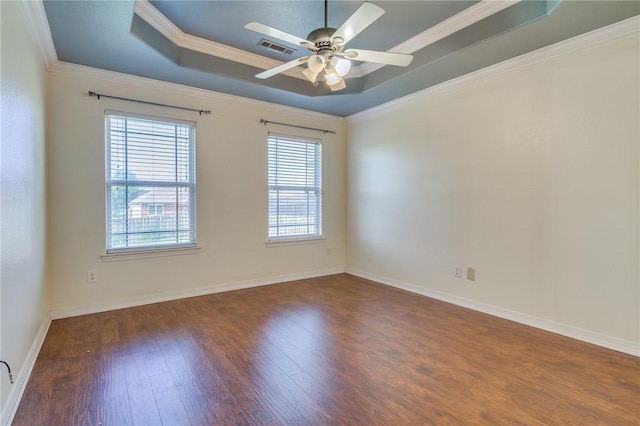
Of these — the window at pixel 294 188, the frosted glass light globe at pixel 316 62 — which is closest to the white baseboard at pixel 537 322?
the window at pixel 294 188

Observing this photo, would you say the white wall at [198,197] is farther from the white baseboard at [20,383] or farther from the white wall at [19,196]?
the white baseboard at [20,383]

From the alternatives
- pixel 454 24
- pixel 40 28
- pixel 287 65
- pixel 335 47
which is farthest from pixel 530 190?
pixel 40 28

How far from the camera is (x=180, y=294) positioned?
A: 12.7ft

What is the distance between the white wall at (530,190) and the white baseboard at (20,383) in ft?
12.3

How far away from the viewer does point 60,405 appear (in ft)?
6.00

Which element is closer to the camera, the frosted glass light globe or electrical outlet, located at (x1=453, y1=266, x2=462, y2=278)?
the frosted glass light globe

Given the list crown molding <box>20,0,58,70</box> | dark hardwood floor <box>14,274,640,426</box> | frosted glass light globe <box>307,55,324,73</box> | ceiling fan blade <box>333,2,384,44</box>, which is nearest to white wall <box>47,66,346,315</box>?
crown molding <box>20,0,58,70</box>

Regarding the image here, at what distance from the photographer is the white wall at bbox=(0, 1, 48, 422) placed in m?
1.72

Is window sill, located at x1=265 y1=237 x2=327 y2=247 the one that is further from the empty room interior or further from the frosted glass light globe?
the frosted glass light globe

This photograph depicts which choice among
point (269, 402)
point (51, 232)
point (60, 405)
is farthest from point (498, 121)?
point (51, 232)

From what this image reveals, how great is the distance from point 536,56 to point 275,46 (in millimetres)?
2509

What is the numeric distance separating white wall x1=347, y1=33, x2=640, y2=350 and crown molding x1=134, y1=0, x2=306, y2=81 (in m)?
1.83

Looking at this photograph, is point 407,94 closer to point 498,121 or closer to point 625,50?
point 498,121

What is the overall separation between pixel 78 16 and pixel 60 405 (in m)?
2.62
